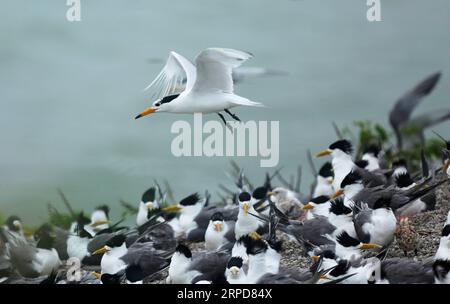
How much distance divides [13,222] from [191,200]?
53.9 inches

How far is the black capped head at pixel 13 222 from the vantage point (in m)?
7.43

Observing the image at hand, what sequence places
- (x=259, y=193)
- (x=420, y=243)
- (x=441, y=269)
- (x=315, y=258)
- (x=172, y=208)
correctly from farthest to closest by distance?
(x=172, y=208) < (x=259, y=193) < (x=420, y=243) < (x=315, y=258) < (x=441, y=269)

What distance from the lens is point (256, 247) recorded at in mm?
5793

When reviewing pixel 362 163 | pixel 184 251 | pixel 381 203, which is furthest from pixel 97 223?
pixel 381 203

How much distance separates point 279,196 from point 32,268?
217 cm

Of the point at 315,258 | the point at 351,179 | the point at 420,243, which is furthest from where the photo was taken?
the point at 351,179

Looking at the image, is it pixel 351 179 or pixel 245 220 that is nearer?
pixel 245 220

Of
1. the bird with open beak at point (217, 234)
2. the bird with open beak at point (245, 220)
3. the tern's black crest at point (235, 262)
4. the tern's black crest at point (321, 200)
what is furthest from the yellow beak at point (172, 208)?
the tern's black crest at point (235, 262)

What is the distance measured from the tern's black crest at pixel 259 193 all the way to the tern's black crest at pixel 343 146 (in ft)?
2.08

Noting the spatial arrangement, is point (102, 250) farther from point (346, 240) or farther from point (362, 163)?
point (362, 163)

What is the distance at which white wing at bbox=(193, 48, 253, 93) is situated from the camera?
6172 mm

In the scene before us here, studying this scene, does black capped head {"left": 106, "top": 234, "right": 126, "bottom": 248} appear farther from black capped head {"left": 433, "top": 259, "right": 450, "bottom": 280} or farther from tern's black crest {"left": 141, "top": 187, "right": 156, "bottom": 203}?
Answer: black capped head {"left": 433, "top": 259, "right": 450, "bottom": 280}
